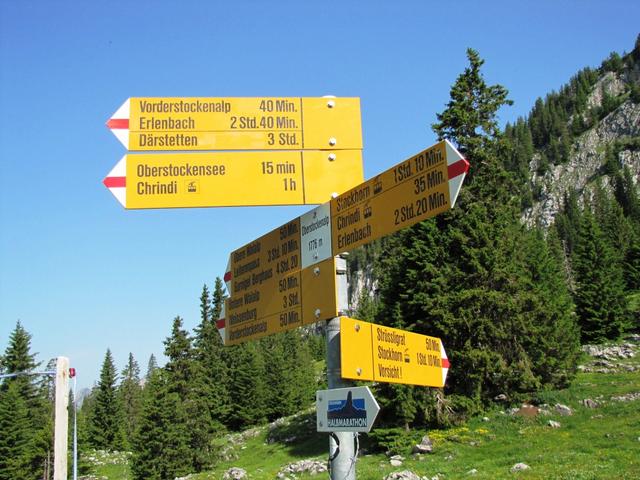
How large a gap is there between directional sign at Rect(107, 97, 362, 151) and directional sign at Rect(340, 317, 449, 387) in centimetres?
190

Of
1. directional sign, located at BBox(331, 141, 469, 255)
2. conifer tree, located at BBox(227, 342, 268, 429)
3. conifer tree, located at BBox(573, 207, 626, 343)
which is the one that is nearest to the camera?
directional sign, located at BBox(331, 141, 469, 255)

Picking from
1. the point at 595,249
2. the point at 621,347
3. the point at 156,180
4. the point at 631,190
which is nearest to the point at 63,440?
the point at 156,180

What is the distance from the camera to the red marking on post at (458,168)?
4.66m

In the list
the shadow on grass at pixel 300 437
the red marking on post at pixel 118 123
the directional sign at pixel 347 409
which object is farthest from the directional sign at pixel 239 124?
the shadow on grass at pixel 300 437

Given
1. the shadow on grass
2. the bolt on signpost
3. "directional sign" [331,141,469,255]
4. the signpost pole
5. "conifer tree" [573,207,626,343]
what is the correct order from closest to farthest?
"directional sign" [331,141,469,255]
the bolt on signpost
the signpost pole
the shadow on grass
"conifer tree" [573,207,626,343]

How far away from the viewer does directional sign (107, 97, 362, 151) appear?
247 inches

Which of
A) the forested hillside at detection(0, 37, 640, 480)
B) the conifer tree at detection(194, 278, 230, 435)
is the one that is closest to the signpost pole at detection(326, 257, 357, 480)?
the forested hillside at detection(0, 37, 640, 480)

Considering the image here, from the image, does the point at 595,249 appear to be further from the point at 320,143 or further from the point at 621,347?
the point at 320,143

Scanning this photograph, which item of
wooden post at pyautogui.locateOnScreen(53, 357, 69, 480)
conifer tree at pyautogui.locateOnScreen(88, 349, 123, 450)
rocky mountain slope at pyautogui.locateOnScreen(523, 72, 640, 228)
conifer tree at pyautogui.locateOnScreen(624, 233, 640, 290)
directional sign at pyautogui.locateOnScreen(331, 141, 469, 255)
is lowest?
conifer tree at pyautogui.locateOnScreen(88, 349, 123, 450)

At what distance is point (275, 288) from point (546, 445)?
76.3 ft

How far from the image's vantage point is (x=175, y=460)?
45.0 m

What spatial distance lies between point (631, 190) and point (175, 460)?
406ft

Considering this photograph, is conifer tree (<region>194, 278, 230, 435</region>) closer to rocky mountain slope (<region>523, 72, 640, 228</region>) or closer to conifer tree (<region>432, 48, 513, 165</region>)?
conifer tree (<region>432, 48, 513, 165</region>)

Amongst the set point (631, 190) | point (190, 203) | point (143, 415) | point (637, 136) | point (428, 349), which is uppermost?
point (637, 136)
